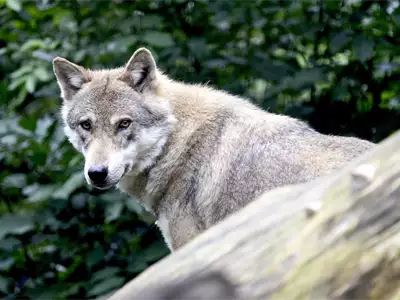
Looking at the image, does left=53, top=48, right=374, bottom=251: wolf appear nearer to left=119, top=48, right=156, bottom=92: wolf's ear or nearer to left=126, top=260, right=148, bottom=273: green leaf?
left=119, top=48, right=156, bottom=92: wolf's ear

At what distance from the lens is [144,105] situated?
4930 millimetres

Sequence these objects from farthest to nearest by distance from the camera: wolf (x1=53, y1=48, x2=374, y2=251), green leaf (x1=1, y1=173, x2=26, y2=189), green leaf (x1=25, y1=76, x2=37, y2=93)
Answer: green leaf (x1=1, y1=173, x2=26, y2=189)
green leaf (x1=25, y1=76, x2=37, y2=93)
wolf (x1=53, y1=48, x2=374, y2=251)

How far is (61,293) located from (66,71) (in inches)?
76.1

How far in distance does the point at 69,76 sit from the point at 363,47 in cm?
243

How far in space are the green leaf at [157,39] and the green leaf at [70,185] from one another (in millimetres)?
1223

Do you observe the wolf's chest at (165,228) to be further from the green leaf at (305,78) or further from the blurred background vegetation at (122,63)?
the green leaf at (305,78)

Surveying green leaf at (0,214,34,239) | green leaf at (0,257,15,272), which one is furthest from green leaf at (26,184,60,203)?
green leaf at (0,257,15,272)

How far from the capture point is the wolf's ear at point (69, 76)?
509 centimetres

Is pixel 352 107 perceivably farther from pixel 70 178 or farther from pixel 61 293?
pixel 61 293

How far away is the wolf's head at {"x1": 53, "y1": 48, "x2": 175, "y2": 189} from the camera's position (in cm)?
467

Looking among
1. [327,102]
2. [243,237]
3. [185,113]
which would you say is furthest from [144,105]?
[243,237]

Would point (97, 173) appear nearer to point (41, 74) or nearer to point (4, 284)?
point (41, 74)

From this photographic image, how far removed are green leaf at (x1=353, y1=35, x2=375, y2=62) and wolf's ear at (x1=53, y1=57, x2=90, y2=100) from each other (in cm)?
221

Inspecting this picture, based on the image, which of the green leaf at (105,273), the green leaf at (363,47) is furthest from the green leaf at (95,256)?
the green leaf at (363,47)
